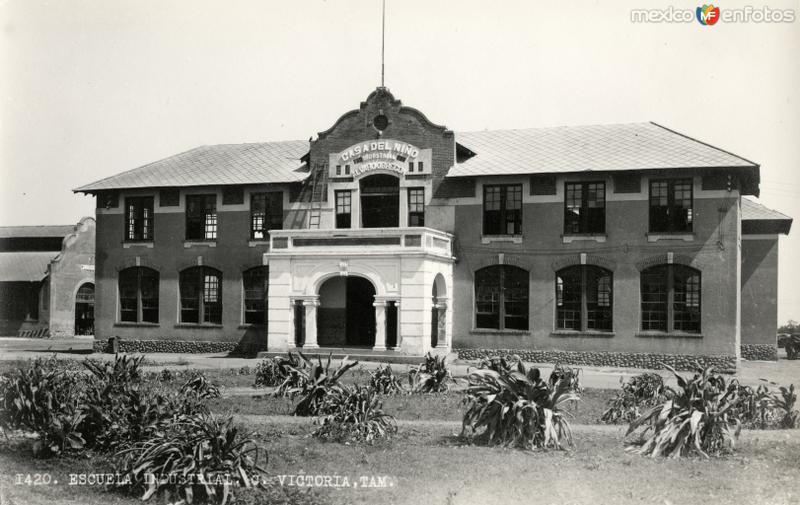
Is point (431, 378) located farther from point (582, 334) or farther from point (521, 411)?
point (582, 334)

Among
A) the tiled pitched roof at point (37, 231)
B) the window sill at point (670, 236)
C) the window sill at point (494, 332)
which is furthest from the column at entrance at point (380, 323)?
the tiled pitched roof at point (37, 231)

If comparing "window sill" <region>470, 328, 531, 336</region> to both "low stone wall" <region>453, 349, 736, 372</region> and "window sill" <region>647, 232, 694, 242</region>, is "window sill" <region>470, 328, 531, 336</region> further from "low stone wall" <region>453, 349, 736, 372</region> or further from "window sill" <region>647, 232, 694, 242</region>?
"window sill" <region>647, 232, 694, 242</region>

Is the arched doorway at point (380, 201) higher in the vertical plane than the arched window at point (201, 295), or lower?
higher

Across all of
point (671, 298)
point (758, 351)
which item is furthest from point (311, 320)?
point (758, 351)

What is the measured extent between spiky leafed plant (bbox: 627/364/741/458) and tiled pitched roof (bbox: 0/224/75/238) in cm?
4752

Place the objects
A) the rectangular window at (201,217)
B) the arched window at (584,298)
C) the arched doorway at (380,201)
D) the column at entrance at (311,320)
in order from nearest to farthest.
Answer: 1. the column at entrance at (311,320)
2. the arched window at (584,298)
3. the arched doorway at (380,201)
4. the rectangular window at (201,217)

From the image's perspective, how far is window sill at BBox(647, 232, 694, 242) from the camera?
2719cm

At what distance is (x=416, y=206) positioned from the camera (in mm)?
30203

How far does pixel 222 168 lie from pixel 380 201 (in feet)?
22.8

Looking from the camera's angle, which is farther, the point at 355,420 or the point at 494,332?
the point at 494,332

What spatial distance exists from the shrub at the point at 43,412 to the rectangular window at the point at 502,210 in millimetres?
19268

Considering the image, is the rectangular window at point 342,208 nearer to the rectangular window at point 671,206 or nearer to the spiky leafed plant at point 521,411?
the rectangular window at point 671,206

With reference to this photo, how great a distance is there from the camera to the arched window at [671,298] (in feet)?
89.5

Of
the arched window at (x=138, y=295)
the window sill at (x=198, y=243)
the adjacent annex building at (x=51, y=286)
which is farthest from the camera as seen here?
the adjacent annex building at (x=51, y=286)
